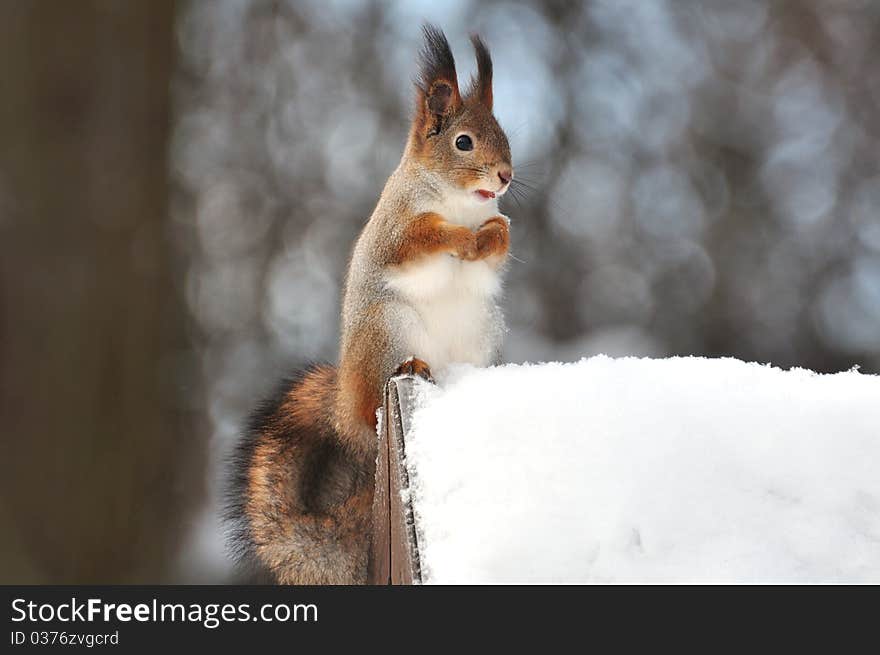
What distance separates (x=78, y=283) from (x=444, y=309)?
1.20 meters

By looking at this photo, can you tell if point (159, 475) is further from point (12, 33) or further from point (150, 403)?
point (12, 33)

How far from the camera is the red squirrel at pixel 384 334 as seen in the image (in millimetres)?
1262

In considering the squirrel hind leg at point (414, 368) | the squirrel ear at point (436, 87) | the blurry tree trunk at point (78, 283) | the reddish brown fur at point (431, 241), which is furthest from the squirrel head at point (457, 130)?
the blurry tree trunk at point (78, 283)

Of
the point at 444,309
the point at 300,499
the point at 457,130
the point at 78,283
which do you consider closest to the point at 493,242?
the point at 444,309

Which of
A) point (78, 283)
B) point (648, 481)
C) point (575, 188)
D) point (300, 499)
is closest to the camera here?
point (648, 481)

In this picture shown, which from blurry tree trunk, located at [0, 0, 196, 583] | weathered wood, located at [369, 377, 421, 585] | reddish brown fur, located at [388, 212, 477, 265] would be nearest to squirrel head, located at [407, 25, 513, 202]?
reddish brown fur, located at [388, 212, 477, 265]

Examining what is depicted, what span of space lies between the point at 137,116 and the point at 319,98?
4.38 ft

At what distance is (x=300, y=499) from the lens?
1.29 meters

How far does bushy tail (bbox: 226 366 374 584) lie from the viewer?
1235 mm

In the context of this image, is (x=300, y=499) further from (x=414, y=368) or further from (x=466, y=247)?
(x=466, y=247)

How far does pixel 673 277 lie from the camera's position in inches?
139

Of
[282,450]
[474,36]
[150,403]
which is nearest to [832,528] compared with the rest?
[282,450]

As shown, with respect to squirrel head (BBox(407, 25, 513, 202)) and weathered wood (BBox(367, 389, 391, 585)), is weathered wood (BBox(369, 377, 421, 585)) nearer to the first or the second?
weathered wood (BBox(367, 389, 391, 585))

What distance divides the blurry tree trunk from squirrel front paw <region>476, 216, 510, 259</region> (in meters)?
1.22
